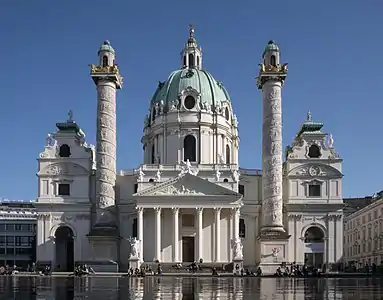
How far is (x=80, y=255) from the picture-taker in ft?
236

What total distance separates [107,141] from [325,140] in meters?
25.7

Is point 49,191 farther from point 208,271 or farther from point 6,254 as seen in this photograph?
point 6,254

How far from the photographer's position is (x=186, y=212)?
7006 cm

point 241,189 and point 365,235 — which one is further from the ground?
point 241,189

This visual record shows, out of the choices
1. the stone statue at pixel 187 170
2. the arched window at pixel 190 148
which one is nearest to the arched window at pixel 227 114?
the arched window at pixel 190 148

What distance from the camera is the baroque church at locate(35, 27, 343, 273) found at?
67.8m

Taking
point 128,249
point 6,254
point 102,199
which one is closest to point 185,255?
point 128,249

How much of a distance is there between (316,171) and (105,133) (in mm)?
24763

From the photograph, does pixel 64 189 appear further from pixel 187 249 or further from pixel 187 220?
pixel 187 249

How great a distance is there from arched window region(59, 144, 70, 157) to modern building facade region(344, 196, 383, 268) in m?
41.1

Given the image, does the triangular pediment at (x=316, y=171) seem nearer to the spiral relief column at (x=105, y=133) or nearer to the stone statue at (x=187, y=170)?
the stone statue at (x=187, y=170)

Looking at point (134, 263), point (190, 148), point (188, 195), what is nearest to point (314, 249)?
point (188, 195)

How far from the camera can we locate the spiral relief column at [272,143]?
67312 mm

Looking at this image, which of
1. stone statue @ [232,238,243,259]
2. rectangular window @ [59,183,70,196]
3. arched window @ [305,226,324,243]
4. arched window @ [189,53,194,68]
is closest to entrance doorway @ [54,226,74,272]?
rectangular window @ [59,183,70,196]
